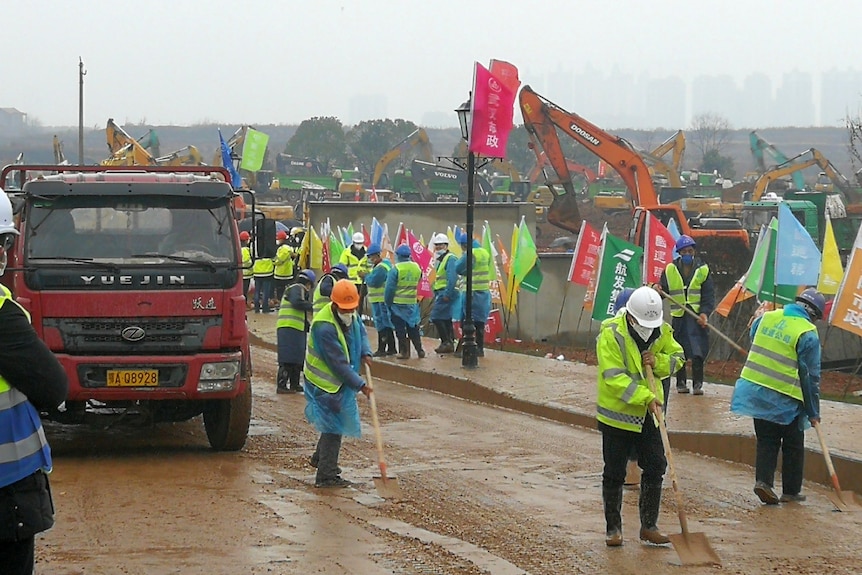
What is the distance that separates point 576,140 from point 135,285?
28733 mm

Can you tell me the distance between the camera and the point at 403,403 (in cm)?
1631

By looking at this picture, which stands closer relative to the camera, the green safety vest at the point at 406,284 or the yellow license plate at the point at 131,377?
the yellow license plate at the point at 131,377

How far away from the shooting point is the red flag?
18906 millimetres

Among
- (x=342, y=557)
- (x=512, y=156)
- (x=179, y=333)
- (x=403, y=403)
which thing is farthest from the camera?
(x=512, y=156)

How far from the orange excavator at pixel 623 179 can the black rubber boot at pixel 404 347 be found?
14256 mm

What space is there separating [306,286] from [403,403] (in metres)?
1.99

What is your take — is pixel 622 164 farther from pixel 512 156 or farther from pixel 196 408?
pixel 512 156

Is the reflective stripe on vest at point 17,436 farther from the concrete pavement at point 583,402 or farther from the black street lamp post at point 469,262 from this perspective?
the black street lamp post at point 469,262

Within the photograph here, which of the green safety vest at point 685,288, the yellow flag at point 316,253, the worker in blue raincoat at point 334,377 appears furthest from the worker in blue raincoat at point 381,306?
the yellow flag at point 316,253

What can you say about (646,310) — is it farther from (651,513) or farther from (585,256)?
(585,256)

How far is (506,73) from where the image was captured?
1909cm

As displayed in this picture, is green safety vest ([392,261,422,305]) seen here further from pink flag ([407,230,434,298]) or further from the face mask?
the face mask

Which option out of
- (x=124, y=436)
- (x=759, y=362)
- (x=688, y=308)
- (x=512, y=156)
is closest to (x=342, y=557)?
(x=759, y=362)

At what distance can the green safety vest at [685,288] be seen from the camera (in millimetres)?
15117
